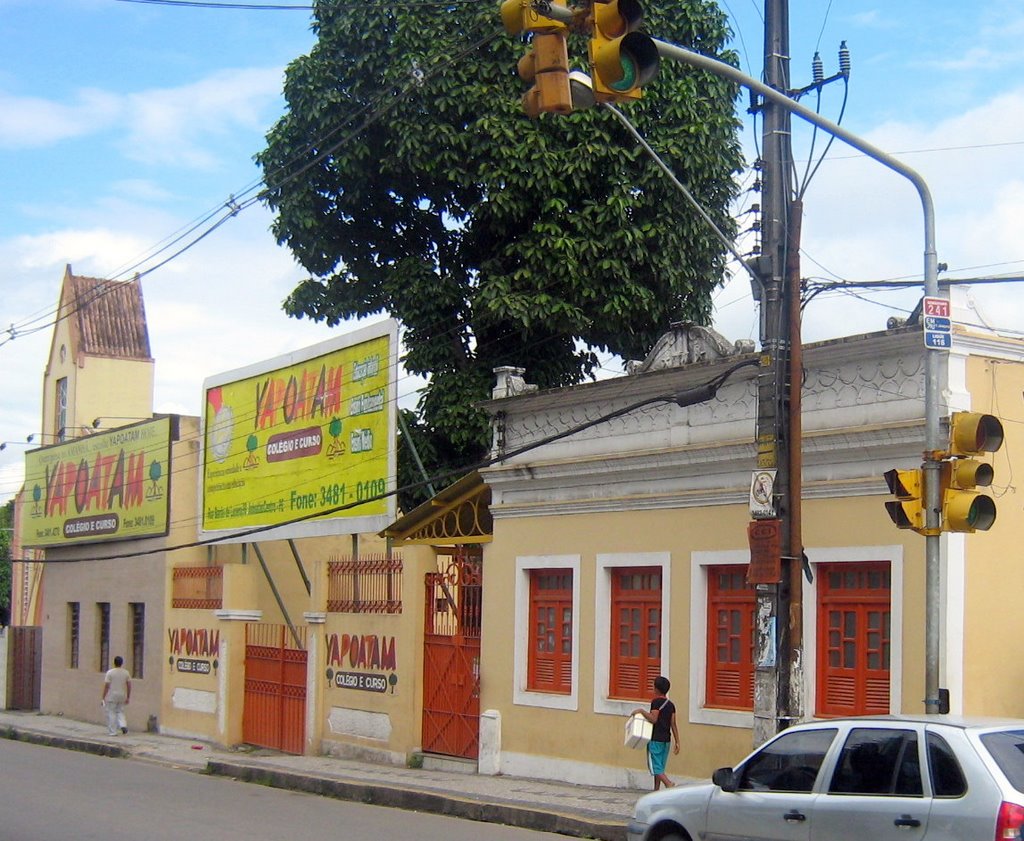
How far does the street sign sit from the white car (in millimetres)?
3570

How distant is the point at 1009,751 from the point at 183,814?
9940 mm

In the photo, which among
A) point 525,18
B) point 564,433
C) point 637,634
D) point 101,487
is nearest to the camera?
point 525,18

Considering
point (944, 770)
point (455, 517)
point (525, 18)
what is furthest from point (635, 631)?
point (525, 18)

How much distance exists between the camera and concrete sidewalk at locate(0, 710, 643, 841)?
560 inches

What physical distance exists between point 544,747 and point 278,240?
42.5 ft

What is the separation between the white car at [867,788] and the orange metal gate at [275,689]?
13.5 meters

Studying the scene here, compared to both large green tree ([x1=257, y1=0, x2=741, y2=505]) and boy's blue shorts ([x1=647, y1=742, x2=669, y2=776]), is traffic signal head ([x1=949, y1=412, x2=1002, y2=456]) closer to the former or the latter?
boy's blue shorts ([x1=647, y1=742, x2=669, y2=776])

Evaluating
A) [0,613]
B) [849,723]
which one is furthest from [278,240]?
[0,613]

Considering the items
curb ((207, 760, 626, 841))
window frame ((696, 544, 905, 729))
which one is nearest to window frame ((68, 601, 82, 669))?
curb ((207, 760, 626, 841))

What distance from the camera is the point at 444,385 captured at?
25.8 m

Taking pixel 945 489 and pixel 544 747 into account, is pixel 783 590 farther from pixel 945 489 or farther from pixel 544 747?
pixel 544 747

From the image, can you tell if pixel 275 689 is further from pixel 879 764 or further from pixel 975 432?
pixel 879 764

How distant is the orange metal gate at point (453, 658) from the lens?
1912 cm

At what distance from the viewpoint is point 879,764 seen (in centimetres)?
838
